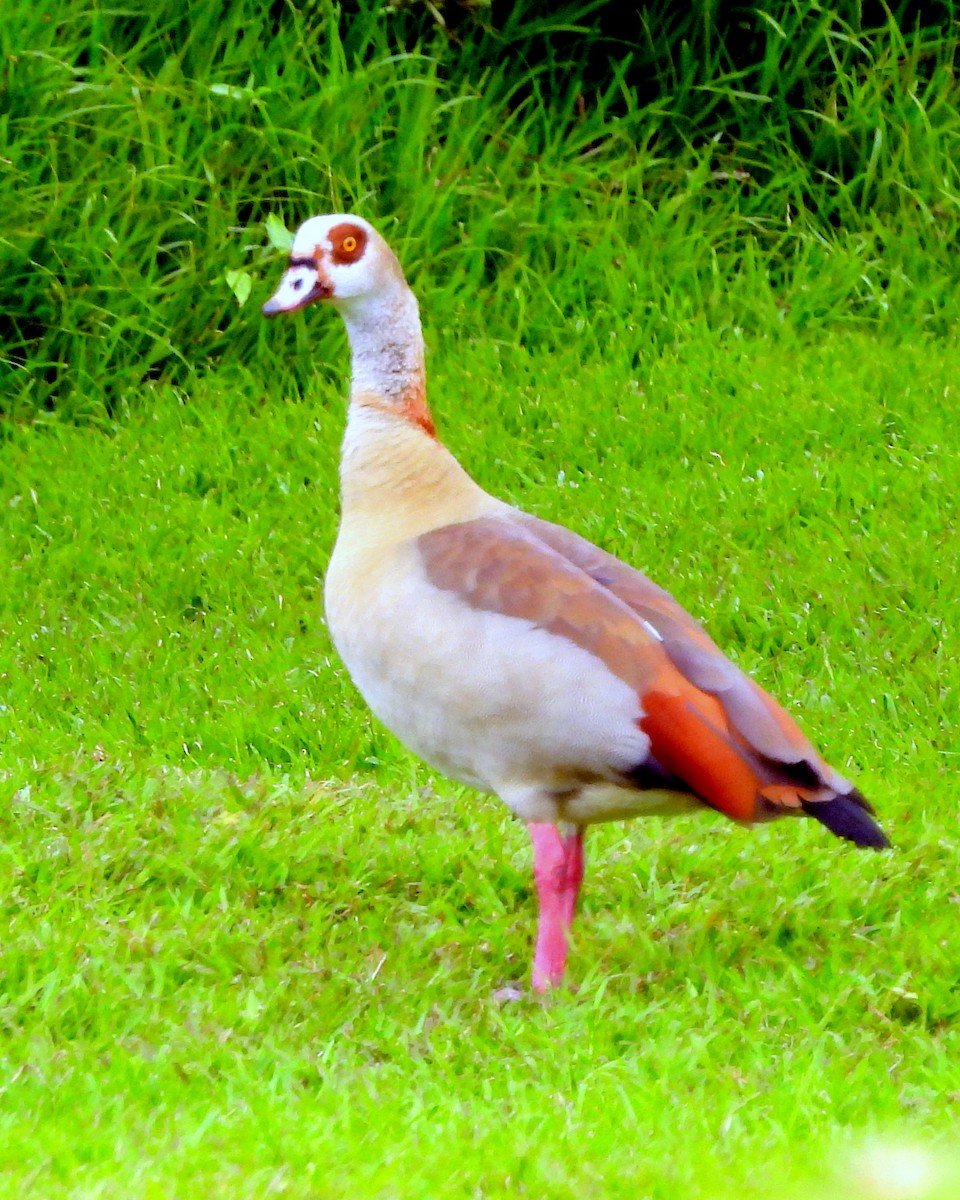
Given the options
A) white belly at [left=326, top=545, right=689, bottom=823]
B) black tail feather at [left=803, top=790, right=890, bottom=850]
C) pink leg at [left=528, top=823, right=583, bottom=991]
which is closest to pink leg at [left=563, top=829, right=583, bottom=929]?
pink leg at [left=528, top=823, right=583, bottom=991]

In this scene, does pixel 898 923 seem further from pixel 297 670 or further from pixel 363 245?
pixel 297 670

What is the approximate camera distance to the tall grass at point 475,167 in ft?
27.0

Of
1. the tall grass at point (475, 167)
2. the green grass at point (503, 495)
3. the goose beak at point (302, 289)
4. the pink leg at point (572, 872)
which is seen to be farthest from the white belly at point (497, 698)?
the tall grass at point (475, 167)

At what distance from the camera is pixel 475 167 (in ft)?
28.9

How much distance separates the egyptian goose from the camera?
4.07m

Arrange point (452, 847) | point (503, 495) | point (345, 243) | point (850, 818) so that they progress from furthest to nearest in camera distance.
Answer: point (503, 495) → point (452, 847) → point (345, 243) → point (850, 818)

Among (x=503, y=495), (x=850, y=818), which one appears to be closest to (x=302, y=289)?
(x=850, y=818)

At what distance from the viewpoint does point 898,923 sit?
465 cm

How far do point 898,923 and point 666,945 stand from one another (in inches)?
21.6

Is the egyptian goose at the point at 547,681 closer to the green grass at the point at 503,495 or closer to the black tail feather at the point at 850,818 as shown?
the black tail feather at the point at 850,818

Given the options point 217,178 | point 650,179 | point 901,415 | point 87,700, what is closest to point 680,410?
point 901,415

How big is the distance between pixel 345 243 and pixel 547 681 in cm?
130

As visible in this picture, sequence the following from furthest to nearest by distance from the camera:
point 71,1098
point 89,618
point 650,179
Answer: point 650,179, point 89,618, point 71,1098

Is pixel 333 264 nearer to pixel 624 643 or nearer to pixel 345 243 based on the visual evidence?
pixel 345 243
